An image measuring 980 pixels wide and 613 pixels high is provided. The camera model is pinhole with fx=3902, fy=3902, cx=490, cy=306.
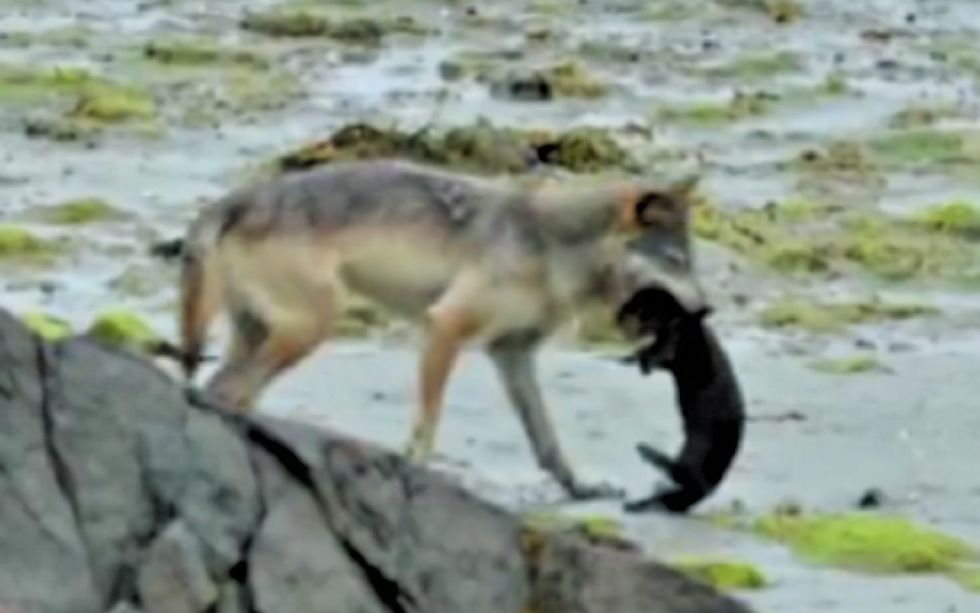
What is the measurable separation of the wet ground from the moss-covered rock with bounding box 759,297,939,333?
0.03m

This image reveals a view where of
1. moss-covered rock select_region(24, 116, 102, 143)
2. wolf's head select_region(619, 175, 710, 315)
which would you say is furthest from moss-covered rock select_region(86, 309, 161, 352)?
moss-covered rock select_region(24, 116, 102, 143)

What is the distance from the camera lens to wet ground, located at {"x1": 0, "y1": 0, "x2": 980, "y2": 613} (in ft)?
46.0

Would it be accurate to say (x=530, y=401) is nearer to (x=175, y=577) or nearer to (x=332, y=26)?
(x=175, y=577)

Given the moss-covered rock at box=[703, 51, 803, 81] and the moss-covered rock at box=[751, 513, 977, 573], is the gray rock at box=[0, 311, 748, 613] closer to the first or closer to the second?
the moss-covered rock at box=[751, 513, 977, 573]

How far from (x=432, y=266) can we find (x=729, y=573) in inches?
106

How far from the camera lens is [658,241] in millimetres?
13648

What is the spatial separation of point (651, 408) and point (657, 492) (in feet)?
5.42

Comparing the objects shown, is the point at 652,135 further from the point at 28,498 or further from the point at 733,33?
the point at 28,498

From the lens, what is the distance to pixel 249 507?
848 cm

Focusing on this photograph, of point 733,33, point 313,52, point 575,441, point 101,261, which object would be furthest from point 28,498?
point 733,33

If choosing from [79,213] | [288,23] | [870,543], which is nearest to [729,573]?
[870,543]

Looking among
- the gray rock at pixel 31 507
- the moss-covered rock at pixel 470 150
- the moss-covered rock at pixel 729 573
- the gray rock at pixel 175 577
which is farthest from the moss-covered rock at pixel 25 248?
the gray rock at pixel 175 577

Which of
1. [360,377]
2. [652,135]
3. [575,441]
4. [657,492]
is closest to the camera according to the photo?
[657,492]

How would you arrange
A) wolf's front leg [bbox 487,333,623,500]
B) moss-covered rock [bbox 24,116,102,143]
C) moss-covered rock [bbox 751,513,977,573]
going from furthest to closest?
moss-covered rock [bbox 24,116,102,143] < wolf's front leg [bbox 487,333,623,500] < moss-covered rock [bbox 751,513,977,573]
